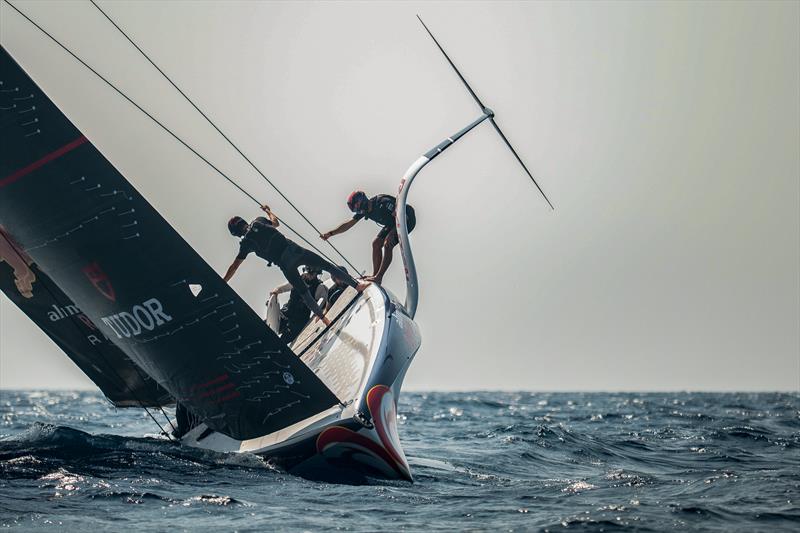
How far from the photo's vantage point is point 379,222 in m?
11.2

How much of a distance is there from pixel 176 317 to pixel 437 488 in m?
2.62

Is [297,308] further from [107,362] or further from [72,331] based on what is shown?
[72,331]

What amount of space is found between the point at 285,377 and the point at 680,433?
23.9 feet

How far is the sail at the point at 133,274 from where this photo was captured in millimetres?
7973

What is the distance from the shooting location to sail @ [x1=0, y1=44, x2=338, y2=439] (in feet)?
26.2

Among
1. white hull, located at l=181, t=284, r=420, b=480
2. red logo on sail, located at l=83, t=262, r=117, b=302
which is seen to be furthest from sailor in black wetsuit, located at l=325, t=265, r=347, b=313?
red logo on sail, located at l=83, t=262, r=117, b=302

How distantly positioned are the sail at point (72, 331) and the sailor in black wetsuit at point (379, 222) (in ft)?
9.01

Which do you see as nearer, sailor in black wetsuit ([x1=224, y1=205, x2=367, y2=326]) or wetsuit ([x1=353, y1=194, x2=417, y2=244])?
sailor in black wetsuit ([x1=224, y1=205, x2=367, y2=326])

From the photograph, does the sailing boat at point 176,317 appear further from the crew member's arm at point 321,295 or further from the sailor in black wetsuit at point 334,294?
the crew member's arm at point 321,295

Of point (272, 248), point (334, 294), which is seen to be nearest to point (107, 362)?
point (334, 294)

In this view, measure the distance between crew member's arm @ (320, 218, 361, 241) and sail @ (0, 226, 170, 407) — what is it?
2631mm

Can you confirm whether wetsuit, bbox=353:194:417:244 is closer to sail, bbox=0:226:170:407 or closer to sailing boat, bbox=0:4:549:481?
sailing boat, bbox=0:4:549:481

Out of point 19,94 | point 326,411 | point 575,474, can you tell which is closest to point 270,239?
point 326,411

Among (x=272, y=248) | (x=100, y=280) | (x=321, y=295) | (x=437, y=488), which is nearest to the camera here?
(x=437, y=488)
